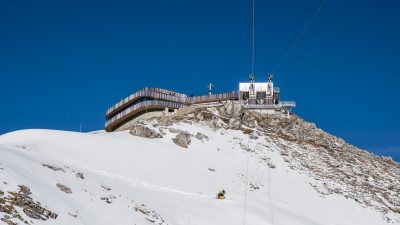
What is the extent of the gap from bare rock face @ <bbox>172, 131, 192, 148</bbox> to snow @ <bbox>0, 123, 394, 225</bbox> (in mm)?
713

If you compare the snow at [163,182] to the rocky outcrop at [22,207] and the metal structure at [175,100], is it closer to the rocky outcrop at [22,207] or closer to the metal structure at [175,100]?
the rocky outcrop at [22,207]

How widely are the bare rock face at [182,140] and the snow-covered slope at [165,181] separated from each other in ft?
2.06

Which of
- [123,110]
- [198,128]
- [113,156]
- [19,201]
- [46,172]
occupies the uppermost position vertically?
[123,110]

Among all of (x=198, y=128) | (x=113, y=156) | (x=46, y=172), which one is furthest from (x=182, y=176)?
(x=198, y=128)

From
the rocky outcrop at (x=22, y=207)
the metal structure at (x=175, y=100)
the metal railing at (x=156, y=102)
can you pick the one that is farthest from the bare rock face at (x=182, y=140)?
the rocky outcrop at (x=22, y=207)

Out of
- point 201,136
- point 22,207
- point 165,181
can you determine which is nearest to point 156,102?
point 201,136

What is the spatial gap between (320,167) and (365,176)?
504 cm

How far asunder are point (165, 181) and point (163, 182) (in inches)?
15.5

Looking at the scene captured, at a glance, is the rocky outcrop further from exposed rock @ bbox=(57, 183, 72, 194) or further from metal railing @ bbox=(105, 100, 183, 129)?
metal railing @ bbox=(105, 100, 183, 129)

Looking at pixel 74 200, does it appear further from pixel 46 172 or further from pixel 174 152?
pixel 174 152

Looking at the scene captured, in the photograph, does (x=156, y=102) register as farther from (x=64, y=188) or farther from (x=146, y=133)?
(x=64, y=188)

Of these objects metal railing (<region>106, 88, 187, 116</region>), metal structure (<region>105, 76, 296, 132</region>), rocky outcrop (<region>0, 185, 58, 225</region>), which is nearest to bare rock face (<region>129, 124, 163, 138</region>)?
metal structure (<region>105, 76, 296, 132</region>)

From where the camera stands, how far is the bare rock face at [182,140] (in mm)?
49156

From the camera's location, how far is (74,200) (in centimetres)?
2278
